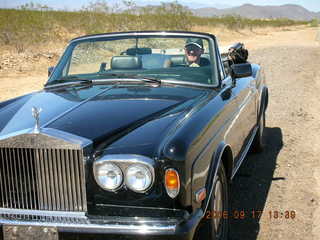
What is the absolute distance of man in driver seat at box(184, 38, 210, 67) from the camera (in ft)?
14.4

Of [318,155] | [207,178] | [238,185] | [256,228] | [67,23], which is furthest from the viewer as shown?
[67,23]

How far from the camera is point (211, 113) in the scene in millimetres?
3432

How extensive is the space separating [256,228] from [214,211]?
94cm

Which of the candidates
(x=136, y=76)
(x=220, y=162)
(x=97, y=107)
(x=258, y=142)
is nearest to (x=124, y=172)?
(x=97, y=107)

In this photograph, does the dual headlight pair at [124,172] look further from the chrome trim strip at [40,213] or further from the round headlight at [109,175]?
the chrome trim strip at [40,213]

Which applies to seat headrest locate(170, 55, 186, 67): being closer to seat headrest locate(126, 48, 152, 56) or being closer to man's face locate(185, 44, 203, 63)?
man's face locate(185, 44, 203, 63)

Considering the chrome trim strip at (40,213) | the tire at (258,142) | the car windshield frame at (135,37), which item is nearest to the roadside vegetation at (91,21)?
the tire at (258,142)

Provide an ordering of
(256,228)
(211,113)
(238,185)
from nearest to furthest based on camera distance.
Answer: (211,113)
(256,228)
(238,185)

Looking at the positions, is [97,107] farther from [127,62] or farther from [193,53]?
[193,53]

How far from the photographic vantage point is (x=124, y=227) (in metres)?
2.53

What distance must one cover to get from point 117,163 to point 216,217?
3.40 feet

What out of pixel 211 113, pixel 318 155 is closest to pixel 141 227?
pixel 211 113

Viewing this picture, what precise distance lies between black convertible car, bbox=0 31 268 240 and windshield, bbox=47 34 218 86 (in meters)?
0.26

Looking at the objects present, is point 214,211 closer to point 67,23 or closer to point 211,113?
point 211,113
